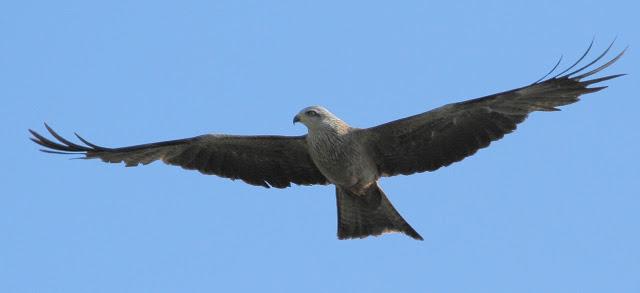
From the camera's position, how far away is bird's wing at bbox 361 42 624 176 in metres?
17.0

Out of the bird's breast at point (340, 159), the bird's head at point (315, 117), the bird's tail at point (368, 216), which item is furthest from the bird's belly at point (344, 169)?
the bird's head at point (315, 117)

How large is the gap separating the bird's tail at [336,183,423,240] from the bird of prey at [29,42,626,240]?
1cm

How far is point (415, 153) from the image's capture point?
17.9 meters

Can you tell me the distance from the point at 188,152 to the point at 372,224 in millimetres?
2407

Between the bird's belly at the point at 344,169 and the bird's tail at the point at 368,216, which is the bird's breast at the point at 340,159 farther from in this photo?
the bird's tail at the point at 368,216

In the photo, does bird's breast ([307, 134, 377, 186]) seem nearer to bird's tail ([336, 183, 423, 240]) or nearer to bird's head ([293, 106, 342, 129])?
bird's head ([293, 106, 342, 129])

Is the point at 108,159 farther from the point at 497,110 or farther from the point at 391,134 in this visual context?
the point at 497,110

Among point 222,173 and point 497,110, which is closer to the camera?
point 497,110

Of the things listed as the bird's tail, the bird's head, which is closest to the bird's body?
the bird's head

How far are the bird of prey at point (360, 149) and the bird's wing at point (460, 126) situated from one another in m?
0.01

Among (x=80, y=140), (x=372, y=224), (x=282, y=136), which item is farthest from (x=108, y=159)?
(x=372, y=224)

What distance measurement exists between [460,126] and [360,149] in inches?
47.5

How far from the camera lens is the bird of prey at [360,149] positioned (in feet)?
56.5

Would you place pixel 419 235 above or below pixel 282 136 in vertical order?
below
